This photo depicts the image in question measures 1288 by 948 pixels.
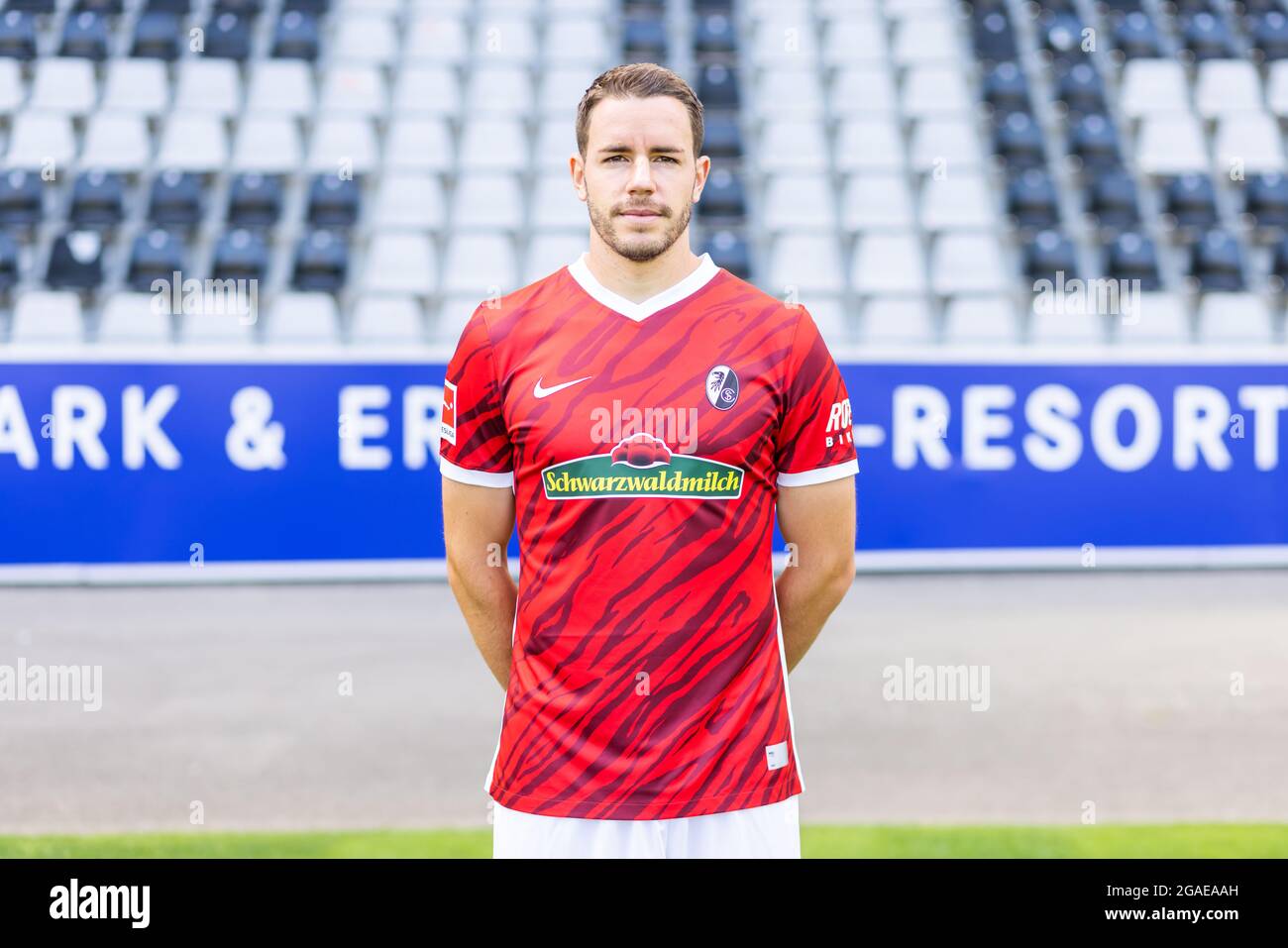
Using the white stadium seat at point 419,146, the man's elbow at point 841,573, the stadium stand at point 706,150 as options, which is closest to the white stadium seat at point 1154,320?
the stadium stand at point 706,150

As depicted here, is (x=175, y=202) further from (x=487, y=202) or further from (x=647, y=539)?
(x=647, y=539)

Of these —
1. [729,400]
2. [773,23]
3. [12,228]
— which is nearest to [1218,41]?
[773,23]

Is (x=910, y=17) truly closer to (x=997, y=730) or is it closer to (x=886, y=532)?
(x=886, y=532)

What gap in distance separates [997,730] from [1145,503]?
2.81 meters

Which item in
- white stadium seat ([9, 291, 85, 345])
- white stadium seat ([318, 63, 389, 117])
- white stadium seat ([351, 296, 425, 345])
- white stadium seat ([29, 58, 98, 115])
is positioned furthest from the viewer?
white stadium seat ([318, 63, 389, 117])

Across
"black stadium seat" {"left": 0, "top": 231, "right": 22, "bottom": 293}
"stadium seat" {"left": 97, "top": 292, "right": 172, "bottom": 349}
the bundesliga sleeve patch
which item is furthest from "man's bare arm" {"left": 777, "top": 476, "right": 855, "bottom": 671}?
"black stadium seat" {"left": 0, "top": 231, "right": 22, "bottom": 293}

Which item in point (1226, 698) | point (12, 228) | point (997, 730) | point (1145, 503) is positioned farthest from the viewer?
point (12, 228)

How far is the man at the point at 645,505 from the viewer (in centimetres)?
163

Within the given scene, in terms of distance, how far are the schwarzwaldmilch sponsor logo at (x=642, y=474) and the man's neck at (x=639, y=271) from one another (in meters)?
0.19

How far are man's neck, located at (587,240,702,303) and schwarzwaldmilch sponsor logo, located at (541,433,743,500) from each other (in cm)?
19

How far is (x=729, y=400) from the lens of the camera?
165 cm

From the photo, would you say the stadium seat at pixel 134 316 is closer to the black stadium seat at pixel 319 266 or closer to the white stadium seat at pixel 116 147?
the black stadium seat at pixel 319 266

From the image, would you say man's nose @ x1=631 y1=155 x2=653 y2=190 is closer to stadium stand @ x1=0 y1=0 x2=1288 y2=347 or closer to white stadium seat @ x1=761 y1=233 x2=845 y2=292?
stadium stand @ x1=0 y1=0 x2=1288 y2=347

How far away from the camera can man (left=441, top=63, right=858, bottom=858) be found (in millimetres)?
1630
